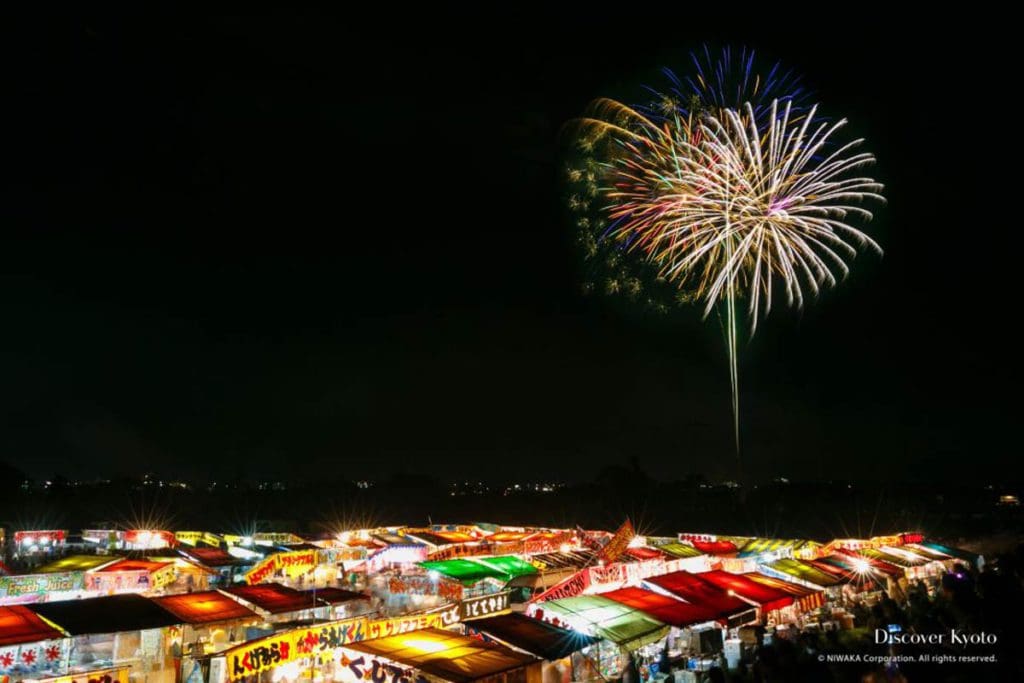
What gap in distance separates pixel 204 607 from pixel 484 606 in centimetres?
509

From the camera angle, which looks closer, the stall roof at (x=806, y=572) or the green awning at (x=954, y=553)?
the stall roof at (x=806, y=572)

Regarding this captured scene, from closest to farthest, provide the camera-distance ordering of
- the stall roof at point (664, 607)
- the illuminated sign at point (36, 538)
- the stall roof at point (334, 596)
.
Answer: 1. the stall roof at point (664, 607)
2. the stall roof at point (334, 596)
3. the illuminated sign at point (36, 538)

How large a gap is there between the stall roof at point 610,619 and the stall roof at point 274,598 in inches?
194

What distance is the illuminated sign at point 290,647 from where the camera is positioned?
8.38 metres

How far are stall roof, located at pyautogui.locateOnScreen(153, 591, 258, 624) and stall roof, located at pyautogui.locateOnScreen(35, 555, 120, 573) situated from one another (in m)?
7.42

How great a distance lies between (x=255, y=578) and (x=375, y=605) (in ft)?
11.6

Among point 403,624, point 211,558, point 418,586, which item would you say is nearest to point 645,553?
point 418,586

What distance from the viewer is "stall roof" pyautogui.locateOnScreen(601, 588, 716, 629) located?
11154mm

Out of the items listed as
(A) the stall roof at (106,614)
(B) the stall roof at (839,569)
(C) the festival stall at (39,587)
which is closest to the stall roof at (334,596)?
(A) the stall roof at (106,614)

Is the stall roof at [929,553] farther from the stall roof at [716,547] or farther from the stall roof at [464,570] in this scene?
the stall roof at [464,570]

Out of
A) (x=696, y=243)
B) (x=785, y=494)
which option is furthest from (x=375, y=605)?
(x=785, y=494)

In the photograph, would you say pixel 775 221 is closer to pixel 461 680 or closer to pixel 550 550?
pixel 461 680

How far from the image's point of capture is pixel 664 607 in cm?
1163

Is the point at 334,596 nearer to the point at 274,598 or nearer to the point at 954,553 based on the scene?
the point at 274,598
